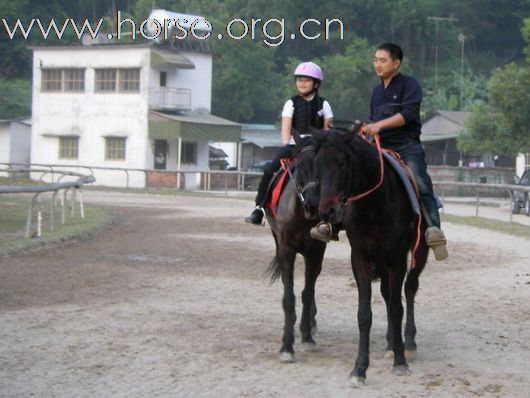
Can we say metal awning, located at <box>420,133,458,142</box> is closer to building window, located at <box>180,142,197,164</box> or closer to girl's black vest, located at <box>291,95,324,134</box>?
building window, located at <box>180,142,197,164</box>

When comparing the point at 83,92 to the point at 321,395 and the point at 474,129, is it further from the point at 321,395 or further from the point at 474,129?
the point at 321,395

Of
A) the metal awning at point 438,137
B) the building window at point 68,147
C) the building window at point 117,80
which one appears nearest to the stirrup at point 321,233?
the building window at point 117,80

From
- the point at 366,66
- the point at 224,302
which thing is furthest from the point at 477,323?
the point at 366,66

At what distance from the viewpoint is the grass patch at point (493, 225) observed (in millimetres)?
23578

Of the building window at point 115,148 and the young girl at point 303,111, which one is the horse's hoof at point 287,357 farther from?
the building window at point 115,148

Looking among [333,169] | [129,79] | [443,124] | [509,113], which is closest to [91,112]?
[129,79]

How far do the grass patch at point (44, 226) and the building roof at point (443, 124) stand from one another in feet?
115

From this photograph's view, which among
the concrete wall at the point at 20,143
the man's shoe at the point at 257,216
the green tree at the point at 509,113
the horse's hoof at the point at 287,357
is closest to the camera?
the horse's hoof at the point at 287,357

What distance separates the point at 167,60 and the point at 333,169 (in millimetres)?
47290

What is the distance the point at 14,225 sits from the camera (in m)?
22.3

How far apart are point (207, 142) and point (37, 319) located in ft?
149

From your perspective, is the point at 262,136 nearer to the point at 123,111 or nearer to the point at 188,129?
the point at 123,111

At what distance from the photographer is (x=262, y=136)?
212 feet

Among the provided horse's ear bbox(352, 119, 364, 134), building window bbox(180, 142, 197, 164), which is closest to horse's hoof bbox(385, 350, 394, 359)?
horse's ear bbox(352, 119, 364, 134)
